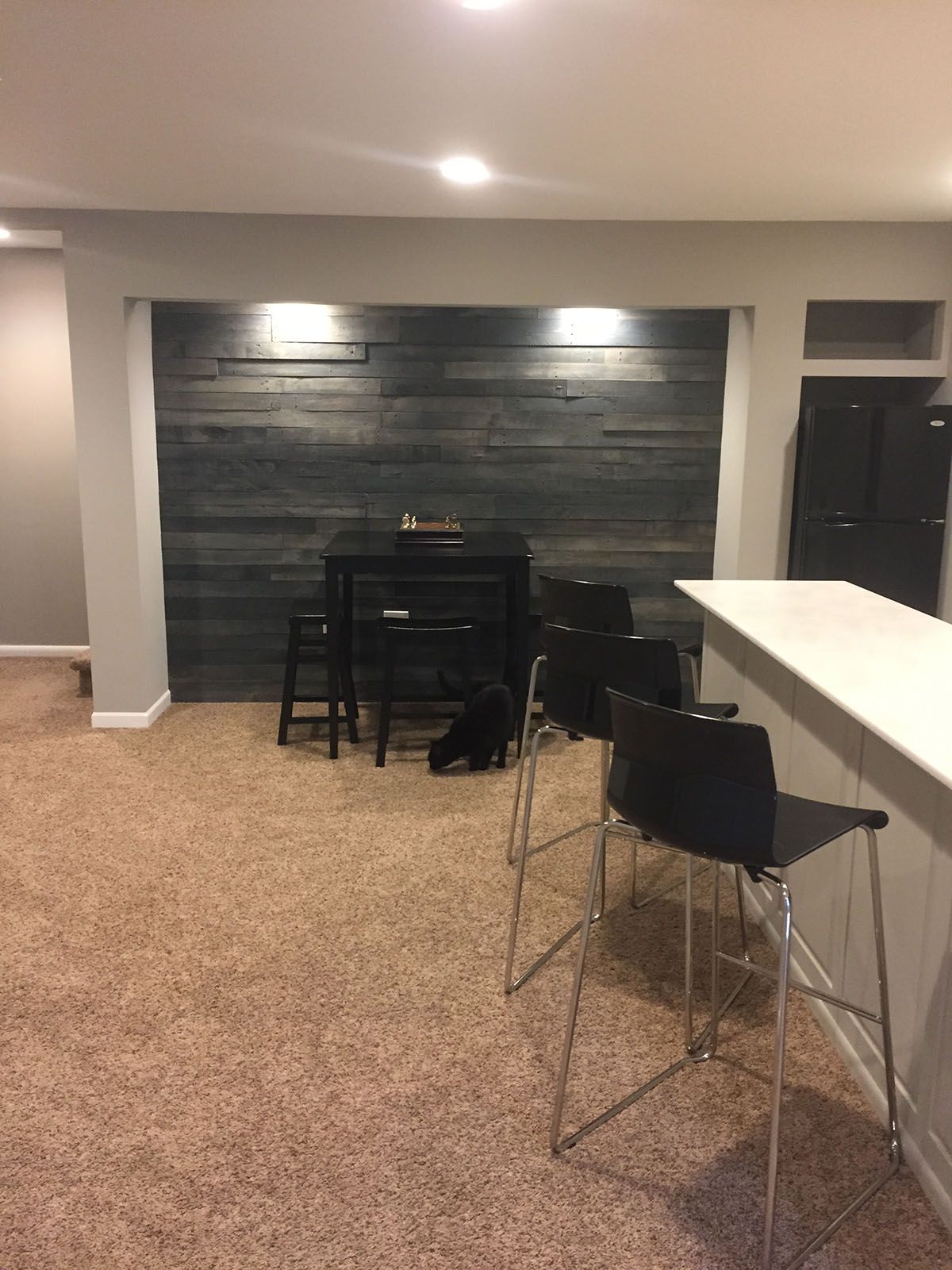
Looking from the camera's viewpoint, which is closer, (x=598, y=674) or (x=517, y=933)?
(x=598, y=674)

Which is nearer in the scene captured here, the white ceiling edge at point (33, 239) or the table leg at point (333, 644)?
the table leg at point (333, 644)

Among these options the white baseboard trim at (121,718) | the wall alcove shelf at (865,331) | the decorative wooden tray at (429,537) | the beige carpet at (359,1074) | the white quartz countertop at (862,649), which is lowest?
the beige carpet at (359,1074)

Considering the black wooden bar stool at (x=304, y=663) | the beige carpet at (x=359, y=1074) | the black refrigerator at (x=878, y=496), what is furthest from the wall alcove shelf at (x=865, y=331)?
the beige carpet at (x=359, y=1074)

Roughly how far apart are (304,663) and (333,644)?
68 cm

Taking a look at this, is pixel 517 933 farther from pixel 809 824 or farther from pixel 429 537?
pixel 429 537

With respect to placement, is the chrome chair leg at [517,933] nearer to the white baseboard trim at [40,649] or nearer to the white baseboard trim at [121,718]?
the white baseboard trim at [121,718]

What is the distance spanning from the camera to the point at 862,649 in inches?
88.9

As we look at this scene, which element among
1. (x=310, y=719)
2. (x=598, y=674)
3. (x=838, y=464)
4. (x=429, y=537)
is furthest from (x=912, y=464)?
(x=310, y=719)

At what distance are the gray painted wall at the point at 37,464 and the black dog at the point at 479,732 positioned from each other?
2961 mm

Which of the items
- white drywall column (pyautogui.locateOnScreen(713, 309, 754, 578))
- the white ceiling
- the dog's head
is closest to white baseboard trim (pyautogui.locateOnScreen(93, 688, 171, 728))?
the dog's head

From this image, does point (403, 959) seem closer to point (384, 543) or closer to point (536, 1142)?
point (536, 1142)

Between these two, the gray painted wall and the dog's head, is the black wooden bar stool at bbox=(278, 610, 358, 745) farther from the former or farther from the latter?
the gray painted wall

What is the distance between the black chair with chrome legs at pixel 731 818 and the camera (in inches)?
62.7

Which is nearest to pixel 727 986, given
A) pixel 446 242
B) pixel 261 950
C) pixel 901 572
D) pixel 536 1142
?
pixel 536 1142
